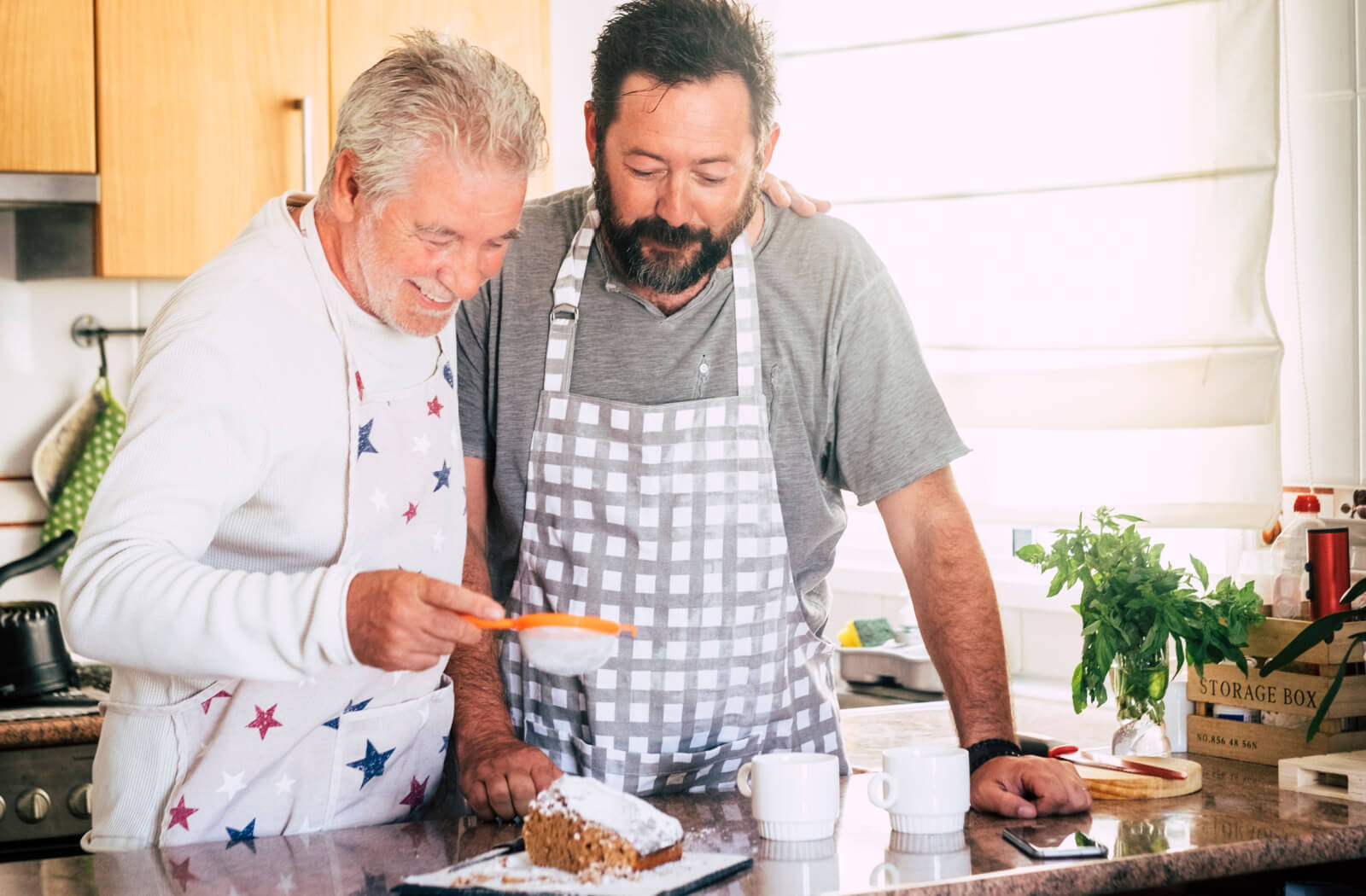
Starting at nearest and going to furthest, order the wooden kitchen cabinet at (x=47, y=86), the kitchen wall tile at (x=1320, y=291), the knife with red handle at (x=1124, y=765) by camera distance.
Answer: the knife with red handle at (x=1124, y=765) → the kitchen wall tile at (x=1320, y=291) → the wooden kitchen cabinet at (x=47, y=86)

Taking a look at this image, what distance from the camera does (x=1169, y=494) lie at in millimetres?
2438

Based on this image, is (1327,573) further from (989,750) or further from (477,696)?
(477,696)

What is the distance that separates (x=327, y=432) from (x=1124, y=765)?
96 cm

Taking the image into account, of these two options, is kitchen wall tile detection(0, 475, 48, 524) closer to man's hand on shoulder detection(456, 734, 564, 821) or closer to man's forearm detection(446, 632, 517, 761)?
man's forearm detection(446, 632, 517, 761)

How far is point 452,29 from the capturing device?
2842 mm

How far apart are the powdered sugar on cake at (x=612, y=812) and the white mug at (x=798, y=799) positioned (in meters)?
0.12

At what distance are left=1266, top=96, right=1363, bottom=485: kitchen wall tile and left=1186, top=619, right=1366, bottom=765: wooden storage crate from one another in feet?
1.88

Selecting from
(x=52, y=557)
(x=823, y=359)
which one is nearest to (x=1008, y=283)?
(x=823, y=359)

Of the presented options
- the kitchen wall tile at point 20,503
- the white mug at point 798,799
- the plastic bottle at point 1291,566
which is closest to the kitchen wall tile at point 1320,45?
the plastic bottle at point 1291,566

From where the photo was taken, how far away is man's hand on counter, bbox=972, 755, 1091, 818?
1.41 m

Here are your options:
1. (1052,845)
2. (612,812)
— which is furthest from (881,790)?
(612,812)

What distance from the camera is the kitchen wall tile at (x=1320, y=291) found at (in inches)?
86.1

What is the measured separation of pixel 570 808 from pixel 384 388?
0.57m

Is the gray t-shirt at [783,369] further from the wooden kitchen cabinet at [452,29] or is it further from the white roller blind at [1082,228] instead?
the wooden kitchen cabinet at [452,29]
